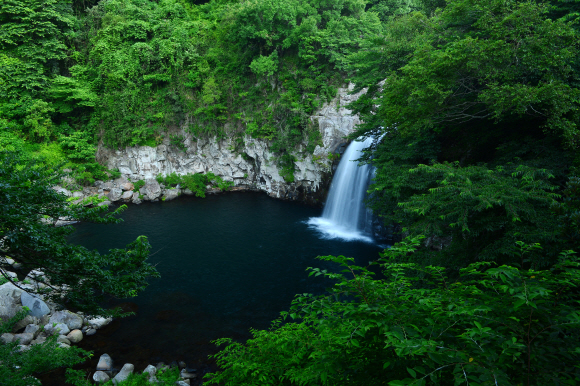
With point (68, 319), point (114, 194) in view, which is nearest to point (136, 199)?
point (114, 194)

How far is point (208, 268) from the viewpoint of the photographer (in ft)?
48.6

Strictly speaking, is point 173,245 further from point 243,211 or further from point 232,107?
point 232,107

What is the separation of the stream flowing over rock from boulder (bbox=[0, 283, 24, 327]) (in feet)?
45.6

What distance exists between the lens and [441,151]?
38.7ft

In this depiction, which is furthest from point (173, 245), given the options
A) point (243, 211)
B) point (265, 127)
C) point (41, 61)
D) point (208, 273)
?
point (41, 61)

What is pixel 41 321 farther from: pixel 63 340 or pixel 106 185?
pixel 106 185

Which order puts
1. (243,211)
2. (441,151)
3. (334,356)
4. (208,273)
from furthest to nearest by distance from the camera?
(243,211)
(208,273)
(441,151)
(334,356)

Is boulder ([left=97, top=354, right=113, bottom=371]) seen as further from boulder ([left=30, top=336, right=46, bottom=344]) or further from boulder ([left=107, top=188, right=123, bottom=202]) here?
boulder ([left=107, top=188, right=123, bottom=202])

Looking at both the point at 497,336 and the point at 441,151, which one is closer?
the point at 497,336

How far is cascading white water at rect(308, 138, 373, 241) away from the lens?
60.0 feet

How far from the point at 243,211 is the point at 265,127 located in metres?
6.95

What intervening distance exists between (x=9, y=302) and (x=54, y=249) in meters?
8.17

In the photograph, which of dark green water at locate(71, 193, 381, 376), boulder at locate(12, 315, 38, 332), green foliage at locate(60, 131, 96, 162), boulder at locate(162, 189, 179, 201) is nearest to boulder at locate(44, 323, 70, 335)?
boulder at locate(12, 315, 38, 332)

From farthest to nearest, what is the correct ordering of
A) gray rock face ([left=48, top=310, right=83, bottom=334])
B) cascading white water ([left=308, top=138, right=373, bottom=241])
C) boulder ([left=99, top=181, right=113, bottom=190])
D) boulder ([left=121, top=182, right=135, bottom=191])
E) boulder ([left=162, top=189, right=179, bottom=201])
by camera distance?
boulder ([left=162, top=189, right=179, bottom=201]) < boulder ([left=121, top=182, right=135, bottom=191]) < boulder ([left=99, top=181, right=113, bottom=190]) < cascading white water ([left=308, top=138, right=373, bottom=241]) < gray rock face ([left=48, top=310, right=83, bottom=334])
